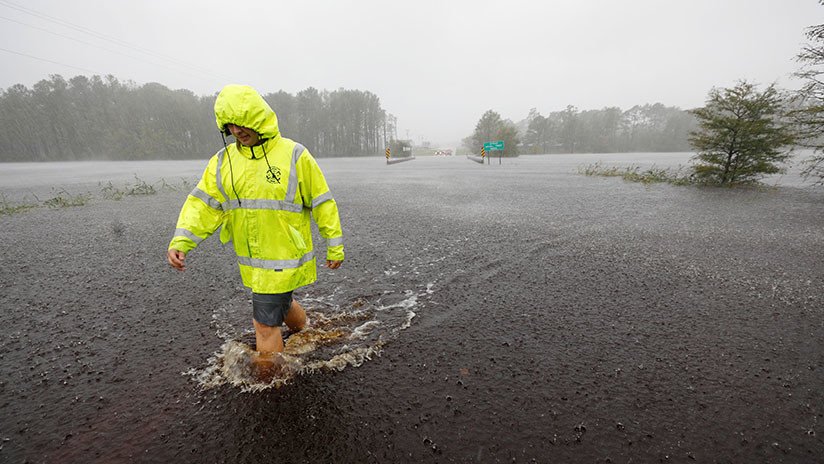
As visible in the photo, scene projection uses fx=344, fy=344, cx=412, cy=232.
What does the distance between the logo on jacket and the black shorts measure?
2.34ft

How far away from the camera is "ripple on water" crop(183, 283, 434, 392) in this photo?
230 cm

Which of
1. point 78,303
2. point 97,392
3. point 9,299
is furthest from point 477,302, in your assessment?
point 9,299

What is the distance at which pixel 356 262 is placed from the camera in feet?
15.1

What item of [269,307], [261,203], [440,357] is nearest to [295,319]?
[269,307]

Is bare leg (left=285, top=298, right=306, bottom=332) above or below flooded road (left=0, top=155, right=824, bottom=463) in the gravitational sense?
above

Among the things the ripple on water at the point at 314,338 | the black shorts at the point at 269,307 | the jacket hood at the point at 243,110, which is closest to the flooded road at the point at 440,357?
the ripple on water at the point at 314,338

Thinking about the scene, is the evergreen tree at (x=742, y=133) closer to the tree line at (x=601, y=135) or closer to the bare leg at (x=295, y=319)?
the bare leg at (x=295, y=319)

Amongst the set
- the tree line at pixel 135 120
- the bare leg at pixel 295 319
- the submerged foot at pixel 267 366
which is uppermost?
the tree line at pixel 135 120

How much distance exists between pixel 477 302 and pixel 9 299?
486 cm

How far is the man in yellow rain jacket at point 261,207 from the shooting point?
209cm

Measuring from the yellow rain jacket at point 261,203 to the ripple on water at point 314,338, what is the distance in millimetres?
607

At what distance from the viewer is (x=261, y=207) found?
210 centimetres

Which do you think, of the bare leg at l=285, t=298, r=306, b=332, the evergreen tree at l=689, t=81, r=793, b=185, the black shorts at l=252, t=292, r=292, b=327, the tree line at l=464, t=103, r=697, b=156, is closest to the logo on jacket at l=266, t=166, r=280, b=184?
the black shorts at l=252, t=292, r=292, b=327

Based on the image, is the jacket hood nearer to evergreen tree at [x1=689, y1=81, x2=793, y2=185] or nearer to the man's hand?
the man's hand
